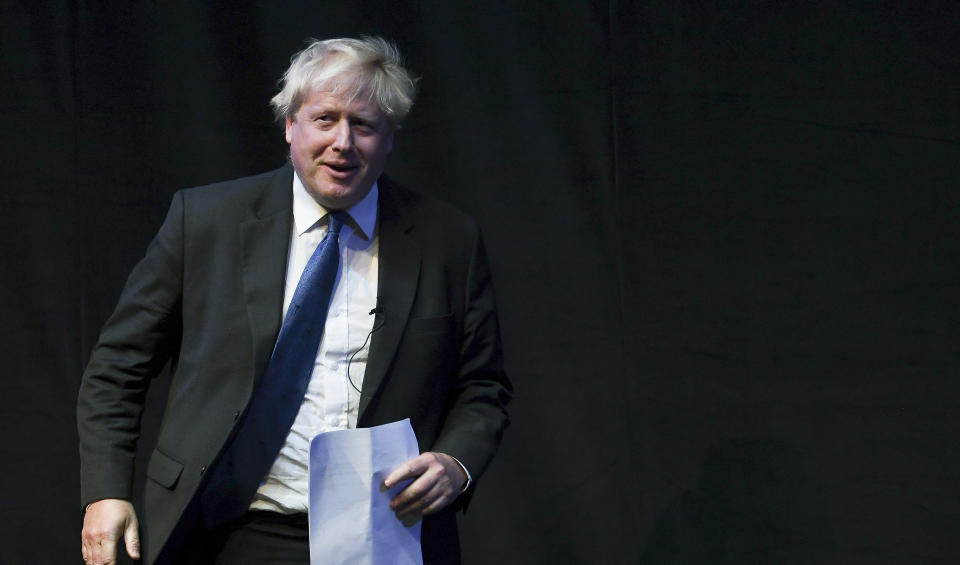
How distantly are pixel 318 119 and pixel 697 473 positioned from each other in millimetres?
1457

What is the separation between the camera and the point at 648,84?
8.53 feet

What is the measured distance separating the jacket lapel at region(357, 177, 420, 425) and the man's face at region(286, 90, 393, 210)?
95mm

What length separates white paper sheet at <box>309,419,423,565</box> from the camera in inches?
59.7

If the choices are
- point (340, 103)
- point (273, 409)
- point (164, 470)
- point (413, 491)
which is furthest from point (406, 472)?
point (340, 103)

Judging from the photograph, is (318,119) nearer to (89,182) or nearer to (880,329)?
(89,182)

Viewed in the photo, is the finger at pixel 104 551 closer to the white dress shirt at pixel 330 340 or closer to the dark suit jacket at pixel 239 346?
the dark suit jacket at pixel 239 346

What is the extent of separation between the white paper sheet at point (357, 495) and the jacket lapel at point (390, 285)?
9 centimetres

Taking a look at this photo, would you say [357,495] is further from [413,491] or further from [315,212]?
[315,212]

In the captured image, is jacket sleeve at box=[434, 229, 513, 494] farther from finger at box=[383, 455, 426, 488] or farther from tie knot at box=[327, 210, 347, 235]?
tie knot at box=[327, 210, 347, 235]

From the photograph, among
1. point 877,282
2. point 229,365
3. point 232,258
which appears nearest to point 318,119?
point 232,258

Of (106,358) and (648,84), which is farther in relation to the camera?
(648,84)

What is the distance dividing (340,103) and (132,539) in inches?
28.8

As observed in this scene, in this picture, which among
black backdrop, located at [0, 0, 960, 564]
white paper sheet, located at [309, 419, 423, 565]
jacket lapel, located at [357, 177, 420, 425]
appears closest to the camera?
white paper sheet, located at [309, 419, 423, 565]

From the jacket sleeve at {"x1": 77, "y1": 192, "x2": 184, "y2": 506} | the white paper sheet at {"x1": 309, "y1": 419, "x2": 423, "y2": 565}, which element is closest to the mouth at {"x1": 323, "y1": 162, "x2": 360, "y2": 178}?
the jacket sleeve at {"x1": 77, "y1": 192, "x2": 184, "y2": 506}
